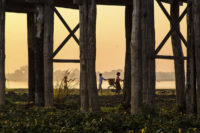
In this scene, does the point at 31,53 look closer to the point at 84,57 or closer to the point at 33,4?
the point at 33,4

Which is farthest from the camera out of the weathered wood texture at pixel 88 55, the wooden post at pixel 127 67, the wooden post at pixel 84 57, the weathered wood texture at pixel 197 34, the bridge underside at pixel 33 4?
the bridge underside at pixel 33 4

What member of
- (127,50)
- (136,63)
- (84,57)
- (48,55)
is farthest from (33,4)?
(136,63)

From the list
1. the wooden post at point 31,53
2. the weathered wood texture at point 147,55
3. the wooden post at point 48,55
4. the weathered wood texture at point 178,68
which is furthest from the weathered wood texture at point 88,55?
the wooden post at point 31,53

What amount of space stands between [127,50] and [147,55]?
134 inches

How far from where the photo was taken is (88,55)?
10.8 metres

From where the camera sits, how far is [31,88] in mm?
15789

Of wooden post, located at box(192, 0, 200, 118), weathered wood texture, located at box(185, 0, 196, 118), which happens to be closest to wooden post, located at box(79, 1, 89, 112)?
weathered wood texture, located at box(185, 0, 196, 118)

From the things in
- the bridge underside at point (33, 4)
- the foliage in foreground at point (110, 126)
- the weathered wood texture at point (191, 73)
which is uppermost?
the bridge underside at point (33, 4)

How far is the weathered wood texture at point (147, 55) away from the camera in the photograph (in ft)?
32.8

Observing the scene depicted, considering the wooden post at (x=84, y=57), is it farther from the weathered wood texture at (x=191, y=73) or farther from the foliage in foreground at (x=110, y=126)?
the foliage in foreground at (x=110, y=126)

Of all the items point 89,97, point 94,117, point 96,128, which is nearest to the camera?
point 96,128

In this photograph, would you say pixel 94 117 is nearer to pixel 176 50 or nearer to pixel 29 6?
pixel 176 50

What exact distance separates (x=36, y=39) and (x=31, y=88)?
2.44 meters

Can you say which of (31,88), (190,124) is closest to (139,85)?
(190,124)
